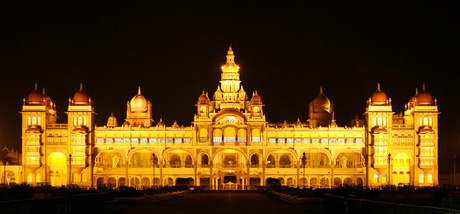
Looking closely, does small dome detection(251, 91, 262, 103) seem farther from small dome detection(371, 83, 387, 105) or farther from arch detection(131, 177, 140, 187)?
arch detection(131, 177, 140, 187)

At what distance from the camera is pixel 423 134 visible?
378 feet

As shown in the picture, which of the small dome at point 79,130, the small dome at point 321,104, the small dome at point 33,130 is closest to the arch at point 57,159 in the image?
the small dome at point 33,130

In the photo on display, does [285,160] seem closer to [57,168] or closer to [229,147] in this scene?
[229,147]

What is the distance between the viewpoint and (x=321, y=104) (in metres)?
138

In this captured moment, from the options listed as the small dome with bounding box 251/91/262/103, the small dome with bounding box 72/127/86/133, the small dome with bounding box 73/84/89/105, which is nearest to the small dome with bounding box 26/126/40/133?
the small dome with bounding box 72/127/86/133

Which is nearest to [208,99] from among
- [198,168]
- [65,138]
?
[198,168]

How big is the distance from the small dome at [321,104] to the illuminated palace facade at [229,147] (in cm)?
1626

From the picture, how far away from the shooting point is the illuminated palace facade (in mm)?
115562

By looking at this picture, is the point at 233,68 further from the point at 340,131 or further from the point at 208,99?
the point at 340,131

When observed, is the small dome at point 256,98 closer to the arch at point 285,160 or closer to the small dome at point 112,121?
the arch at point 285,160

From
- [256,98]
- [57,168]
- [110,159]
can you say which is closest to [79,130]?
[57,168]

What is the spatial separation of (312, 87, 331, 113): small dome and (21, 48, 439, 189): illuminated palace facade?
640 inches

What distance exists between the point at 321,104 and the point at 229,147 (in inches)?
1062

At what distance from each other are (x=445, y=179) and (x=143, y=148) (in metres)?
52.4
